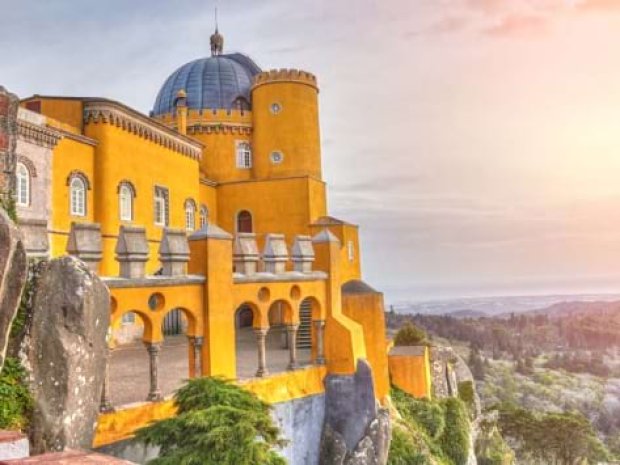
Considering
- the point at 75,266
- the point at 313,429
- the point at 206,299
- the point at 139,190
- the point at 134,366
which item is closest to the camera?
the point at 75,266

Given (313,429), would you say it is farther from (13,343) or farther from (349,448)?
(13,343)

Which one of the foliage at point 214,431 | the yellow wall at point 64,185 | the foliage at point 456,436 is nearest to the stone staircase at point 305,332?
the foliage at point 456,436

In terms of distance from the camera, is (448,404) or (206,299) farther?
(448,404)

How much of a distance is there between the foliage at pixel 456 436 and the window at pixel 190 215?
12.9 metres

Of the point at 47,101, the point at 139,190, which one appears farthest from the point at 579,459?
the point at 47,101

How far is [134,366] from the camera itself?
14672 mm

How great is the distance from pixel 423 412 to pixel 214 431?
13.1m

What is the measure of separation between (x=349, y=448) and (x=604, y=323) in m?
159

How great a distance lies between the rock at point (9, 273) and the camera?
6.14 m

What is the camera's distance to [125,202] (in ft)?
67.8

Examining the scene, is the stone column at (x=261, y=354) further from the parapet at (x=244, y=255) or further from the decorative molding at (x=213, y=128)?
the decorative molding at (x=213, y=128)

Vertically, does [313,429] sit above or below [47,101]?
below

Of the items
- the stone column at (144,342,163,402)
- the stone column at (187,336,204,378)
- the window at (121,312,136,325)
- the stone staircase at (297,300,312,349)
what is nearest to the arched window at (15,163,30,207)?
the window at (121,312,136,325)

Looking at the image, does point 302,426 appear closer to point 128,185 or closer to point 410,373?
point 410,373
